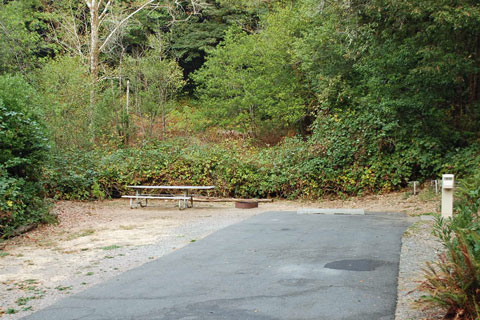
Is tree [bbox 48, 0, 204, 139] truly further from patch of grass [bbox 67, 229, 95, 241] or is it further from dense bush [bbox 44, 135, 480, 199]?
patch of grass [bbox 67, 229, 95, 241]

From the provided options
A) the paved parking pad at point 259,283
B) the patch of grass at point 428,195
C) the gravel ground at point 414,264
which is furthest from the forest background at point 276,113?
the gravel ground at point 414,264

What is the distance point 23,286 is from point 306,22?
1858cm

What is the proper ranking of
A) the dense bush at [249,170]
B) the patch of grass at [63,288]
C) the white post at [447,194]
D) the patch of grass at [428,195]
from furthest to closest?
the dense bush at [249,170], the patch of grass at [428,195], the white post at [447,194], the patch of grass at [63,288]

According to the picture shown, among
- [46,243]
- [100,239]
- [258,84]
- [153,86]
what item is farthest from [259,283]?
[153,86]

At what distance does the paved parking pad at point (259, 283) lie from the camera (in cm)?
377

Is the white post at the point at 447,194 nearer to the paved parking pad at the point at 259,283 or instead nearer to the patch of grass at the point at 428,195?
the paved parking pad at the point at 259,283

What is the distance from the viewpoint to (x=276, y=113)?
2034 cm

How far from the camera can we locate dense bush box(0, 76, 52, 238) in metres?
8.04

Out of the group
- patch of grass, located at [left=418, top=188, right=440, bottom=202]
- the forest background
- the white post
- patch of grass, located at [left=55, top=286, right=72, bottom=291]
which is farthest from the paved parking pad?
patch of grass, located at [left=418, top=188, right=440, bottom=202]

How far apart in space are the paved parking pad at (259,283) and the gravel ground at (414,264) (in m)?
0.10

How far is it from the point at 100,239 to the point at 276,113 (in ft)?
45.1

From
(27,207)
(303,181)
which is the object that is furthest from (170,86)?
(27,207)

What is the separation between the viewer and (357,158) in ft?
44.9

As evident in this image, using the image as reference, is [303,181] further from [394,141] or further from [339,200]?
[394,141]
